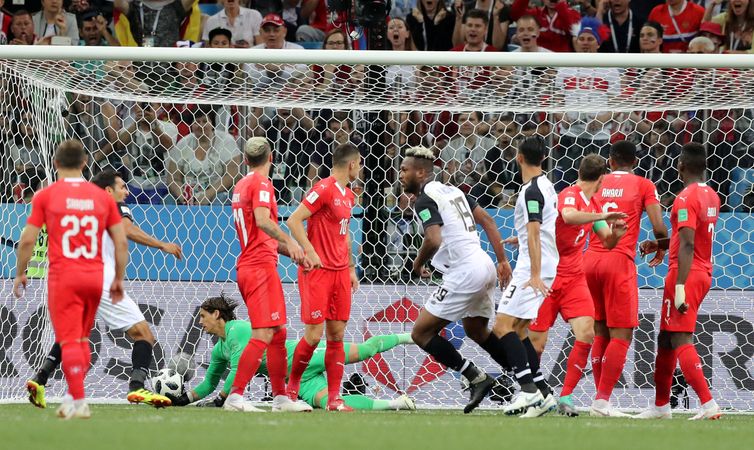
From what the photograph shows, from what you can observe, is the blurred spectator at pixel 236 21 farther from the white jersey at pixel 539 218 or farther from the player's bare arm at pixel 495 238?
the white jersey at pixel 539 218

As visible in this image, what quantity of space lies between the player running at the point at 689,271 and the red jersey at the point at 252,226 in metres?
3.07

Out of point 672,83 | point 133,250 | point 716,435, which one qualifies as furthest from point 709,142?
point 133,250

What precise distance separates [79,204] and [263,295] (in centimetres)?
196

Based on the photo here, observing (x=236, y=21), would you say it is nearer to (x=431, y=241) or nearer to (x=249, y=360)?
(x=431, y=241)

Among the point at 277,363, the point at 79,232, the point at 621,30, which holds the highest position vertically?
the point at 621,30

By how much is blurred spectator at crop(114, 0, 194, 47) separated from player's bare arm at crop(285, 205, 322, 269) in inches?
235

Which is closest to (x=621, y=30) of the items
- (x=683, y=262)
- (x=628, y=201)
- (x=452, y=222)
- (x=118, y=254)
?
(x=628, y=201)

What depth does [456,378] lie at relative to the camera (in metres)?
11.0

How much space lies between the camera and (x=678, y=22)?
14.0m

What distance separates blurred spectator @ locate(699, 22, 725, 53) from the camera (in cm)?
1370

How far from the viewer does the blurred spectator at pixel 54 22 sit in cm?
1438

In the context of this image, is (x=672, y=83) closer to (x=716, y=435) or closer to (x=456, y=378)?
(x=456, y=378)

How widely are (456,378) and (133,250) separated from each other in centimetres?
327

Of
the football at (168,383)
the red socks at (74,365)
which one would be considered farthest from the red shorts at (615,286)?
the red socks at (74,365)
